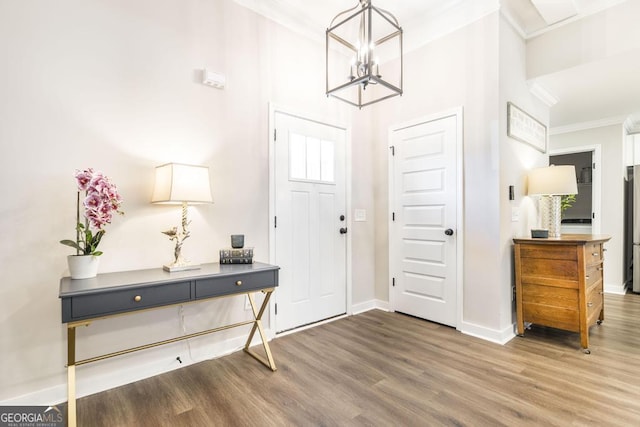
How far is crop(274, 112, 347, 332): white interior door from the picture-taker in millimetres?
2893

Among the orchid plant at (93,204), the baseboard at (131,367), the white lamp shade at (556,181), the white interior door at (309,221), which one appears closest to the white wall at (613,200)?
the white lamp shade at (556,181)

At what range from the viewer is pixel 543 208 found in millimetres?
3242

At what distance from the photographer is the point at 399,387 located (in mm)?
2002

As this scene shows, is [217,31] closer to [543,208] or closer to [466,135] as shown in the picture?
[466,135]

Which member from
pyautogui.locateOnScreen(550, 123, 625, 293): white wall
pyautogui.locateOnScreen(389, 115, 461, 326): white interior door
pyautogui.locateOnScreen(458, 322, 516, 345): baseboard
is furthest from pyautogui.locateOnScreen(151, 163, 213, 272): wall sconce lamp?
pyautogui.locateOnScreen(550, 123, 625, 293): white wall

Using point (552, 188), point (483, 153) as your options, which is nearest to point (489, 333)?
point (552, 188)

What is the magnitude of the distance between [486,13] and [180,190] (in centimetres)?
297

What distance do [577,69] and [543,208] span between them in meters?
1.36

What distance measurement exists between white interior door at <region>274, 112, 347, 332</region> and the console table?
0.65m

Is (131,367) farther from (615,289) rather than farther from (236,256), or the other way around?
(615,289)

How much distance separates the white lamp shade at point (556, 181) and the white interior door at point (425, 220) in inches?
32.0

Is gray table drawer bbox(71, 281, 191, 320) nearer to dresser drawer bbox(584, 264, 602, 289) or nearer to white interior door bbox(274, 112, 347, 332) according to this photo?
white interior door bbox(274, 112, 347, 332)

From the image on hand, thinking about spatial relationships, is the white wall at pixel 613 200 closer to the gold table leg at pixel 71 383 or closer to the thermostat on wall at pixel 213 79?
the thermostat on wall at pixel 213 79

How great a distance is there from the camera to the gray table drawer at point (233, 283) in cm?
193
